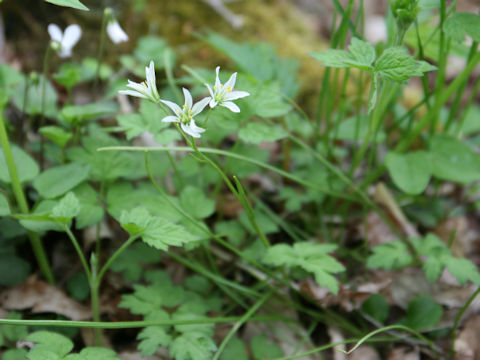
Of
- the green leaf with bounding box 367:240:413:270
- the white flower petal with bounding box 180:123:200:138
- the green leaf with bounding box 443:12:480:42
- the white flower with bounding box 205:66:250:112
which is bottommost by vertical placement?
the green leaf with bounding box 367:240:413:270

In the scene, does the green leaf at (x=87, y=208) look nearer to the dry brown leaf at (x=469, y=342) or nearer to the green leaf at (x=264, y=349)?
the green leaf at (x=264, y=349)

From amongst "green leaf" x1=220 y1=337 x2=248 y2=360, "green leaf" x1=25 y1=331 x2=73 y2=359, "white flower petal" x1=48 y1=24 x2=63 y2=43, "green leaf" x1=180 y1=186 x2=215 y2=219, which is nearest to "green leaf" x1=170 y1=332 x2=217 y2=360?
"green leaf" x1=220 y1=337 x2=248 y2=360

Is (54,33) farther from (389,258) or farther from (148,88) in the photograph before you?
(389,258)

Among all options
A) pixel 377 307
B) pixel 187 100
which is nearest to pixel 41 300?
pixel 187 100

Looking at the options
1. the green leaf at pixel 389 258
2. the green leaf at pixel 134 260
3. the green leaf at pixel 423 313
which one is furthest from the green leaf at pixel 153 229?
the green leaf at pixel 423 313

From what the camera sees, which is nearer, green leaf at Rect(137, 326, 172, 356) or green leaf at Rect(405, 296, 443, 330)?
green leaf at Rect(137, 326, 172, 356)

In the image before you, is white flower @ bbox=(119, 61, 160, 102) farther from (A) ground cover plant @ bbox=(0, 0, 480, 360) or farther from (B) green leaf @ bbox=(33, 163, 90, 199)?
(B) green leaf @ bbox=(33, 163, 90, 199)
